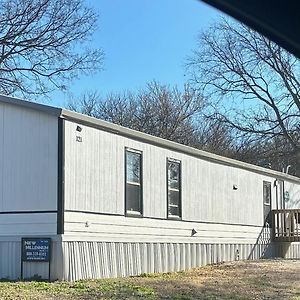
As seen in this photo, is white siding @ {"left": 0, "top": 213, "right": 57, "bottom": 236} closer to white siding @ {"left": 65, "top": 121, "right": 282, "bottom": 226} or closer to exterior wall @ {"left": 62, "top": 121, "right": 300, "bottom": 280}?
exterior wall @ {"left": 62, "top": 121, "right": 300, "bottom": 280}

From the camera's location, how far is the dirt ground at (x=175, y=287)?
416 inches

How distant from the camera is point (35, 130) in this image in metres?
13.4

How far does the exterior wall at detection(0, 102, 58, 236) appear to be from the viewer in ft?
42.8

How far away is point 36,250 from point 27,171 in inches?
68.6

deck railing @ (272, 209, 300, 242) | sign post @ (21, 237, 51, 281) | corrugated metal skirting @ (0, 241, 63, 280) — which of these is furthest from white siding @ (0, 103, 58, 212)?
deck railing @ (272, 209, 300, 242)

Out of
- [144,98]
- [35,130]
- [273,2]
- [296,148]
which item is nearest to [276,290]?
[35,130]

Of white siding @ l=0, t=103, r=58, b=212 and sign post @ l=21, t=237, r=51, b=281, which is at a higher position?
white siding @ l=0, t=103, r=58, b=212

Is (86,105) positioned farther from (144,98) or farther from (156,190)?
(156,190)

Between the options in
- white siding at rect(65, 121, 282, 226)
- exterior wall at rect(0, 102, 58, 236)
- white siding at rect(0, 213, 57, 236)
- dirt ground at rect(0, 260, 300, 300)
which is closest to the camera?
dirt ground at rect(0, 260, 300, 300)

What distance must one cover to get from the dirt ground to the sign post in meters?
0.85

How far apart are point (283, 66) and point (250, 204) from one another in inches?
481

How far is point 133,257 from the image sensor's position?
15.1 metres

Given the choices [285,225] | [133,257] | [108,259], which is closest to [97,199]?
[108,259]

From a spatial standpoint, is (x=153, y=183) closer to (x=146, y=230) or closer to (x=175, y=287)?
(x=146, y=230)
